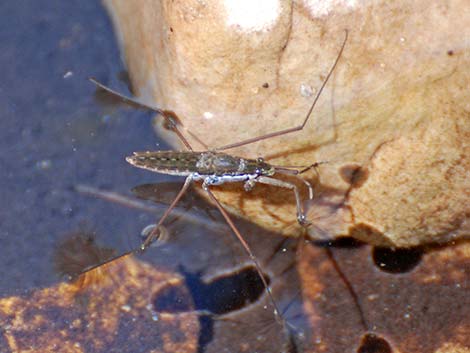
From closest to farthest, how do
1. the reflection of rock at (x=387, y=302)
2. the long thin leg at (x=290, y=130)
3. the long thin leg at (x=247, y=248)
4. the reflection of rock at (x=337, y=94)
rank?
the reflection of rock at (x=337, y=94)
the long thin leg at (x=290, y=130)
the reflection of rock at (x=387, y=302)
the long thin leg at (x=247, y=248)

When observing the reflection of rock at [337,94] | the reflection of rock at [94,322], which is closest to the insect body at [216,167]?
the reflection of rock at [337,94]

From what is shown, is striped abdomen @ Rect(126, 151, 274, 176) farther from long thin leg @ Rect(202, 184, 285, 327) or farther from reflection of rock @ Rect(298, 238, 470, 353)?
reflection of rock @ Rect(298, 238, 470, 353)

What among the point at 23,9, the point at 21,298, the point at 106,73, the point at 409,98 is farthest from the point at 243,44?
the point at 21,298

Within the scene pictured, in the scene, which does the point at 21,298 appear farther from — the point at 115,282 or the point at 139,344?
the point at 139,344

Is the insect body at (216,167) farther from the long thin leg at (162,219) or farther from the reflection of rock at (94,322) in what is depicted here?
the reflection of rock at (94,322)

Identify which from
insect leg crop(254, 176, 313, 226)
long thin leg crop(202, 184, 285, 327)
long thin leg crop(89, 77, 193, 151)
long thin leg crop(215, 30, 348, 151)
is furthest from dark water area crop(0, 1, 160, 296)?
insect leg crop(254, 176, 313, 226)

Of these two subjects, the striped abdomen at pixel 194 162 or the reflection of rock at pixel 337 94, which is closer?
the reflection of rock at pixel 337 94
